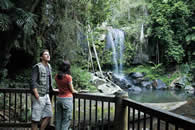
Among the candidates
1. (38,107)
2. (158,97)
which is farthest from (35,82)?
(158,97)

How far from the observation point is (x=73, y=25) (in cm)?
774

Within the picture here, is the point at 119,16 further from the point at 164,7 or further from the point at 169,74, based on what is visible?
the point at 169,74

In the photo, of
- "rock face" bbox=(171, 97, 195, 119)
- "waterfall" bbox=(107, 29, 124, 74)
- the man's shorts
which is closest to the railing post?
the man's shorts

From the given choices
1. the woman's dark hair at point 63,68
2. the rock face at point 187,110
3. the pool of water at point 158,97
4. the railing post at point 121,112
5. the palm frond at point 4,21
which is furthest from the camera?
the pool of water at point 158,97

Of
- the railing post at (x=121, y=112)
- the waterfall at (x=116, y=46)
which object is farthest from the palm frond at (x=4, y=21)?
the waterfall at (x=116, y=46)

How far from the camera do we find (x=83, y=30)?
9008 millimetres

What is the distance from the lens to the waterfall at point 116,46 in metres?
16.3

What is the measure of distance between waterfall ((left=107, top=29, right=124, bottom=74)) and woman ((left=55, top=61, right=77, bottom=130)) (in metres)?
13.5

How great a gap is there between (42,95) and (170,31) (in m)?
15.7

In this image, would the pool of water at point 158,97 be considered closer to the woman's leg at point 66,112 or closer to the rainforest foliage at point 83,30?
the rainforest foliage at point 83,30

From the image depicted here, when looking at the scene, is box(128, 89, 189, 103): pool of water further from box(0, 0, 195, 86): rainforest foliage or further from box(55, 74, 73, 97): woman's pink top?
box(55, 74, 73, 97): woman's pink top

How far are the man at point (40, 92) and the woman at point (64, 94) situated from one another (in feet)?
0.99

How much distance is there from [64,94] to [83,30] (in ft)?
21.0

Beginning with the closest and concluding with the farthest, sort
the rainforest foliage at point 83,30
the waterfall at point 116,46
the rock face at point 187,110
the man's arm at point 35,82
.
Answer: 1. the man's arm at point 35,82
2. the rainforest foliage at point 83,30
3. the rock face at point 187,110
4. the waterfall at point 116,46
